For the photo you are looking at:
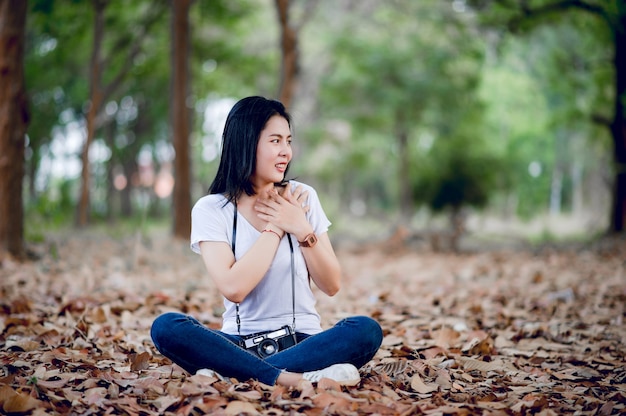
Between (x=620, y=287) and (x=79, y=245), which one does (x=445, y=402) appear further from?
(x=79, y=245)

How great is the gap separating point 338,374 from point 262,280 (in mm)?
598

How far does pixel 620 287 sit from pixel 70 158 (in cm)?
2491

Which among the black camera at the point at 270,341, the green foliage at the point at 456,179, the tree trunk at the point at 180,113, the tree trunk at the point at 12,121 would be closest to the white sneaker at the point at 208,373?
the black camera at the point at 270,341

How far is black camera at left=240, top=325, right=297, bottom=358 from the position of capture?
3199 millimetres

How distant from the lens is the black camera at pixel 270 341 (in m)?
3.20

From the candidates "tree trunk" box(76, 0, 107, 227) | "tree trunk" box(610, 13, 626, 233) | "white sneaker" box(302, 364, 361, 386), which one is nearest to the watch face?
"white sneaker" box(302, 364, 361, 386)

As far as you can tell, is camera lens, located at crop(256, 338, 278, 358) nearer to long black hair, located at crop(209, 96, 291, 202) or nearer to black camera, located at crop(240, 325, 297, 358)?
black camera, located at crop(240, 325, 297, 358)

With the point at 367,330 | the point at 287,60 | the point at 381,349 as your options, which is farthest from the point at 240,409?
the point at 287,60

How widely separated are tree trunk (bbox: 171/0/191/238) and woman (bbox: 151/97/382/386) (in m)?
8.85

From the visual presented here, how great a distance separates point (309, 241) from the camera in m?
3.15

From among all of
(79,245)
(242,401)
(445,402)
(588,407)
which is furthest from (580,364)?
(79,245)

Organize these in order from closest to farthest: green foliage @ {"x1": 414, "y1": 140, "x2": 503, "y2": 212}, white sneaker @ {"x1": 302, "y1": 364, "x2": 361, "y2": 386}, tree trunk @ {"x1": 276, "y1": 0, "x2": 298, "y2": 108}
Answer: white sneaker @ {"x1": 302, "y1": 364, "x2": 361, "y2": 386} < tree trunk @ {"x1": 276, "y1": 0, "x2": 298, "y2": 108} < green foliage @ {"x1": 414, "y1": 140, "x2": 503, "y2": 212}

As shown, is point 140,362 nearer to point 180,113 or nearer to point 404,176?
point 180,113

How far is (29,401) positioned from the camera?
265 centimetres
